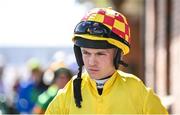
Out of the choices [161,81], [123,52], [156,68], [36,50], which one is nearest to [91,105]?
[123,52]

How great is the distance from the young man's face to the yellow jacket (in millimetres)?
101

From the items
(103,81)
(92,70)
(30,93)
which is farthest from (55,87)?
(92,70)

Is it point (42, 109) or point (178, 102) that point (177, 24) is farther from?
point (42, 109)

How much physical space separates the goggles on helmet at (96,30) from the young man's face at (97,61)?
10cm

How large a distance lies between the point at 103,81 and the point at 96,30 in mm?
380

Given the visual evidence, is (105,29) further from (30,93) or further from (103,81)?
(30,93)

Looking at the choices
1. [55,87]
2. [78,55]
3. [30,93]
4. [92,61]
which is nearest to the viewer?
[92,61]

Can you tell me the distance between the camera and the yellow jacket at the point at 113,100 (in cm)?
502

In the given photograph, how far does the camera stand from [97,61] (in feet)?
16.2

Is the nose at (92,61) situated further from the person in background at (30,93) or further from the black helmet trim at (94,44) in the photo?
the person in background at (30,93)

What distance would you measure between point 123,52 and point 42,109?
127 inches

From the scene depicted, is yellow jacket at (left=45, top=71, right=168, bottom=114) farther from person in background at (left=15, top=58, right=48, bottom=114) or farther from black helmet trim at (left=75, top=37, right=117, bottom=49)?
person in background at (left=15, top=58, right=48, bottom=114)

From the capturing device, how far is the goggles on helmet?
16.3 feet

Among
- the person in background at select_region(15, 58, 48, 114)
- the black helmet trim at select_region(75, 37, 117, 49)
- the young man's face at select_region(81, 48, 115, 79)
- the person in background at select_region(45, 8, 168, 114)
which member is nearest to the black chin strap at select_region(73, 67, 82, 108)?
the person in background at select_region(45, 8, 168, 114)
